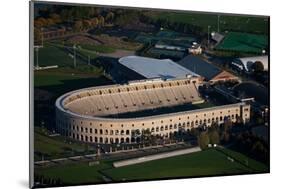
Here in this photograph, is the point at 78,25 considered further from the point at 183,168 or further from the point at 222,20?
the point at 183,168

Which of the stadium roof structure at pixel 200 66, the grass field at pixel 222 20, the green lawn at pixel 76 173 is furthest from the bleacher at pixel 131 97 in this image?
the grass field at pixel 222 20

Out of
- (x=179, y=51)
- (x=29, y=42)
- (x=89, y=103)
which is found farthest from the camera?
(x=179, y=51)

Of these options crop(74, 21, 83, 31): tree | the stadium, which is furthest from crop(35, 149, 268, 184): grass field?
crop(74, 21, 83, 31): tree

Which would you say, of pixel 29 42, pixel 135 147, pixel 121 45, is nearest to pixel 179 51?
pixel 121 45

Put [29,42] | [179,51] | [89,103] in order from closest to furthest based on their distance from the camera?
[29,42] < [89,103] < [179,51]

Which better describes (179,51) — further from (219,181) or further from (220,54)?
(219,181)

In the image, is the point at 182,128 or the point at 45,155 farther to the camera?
the point at 182,128

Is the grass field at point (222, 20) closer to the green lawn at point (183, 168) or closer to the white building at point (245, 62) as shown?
the white building at point (245, 62)
